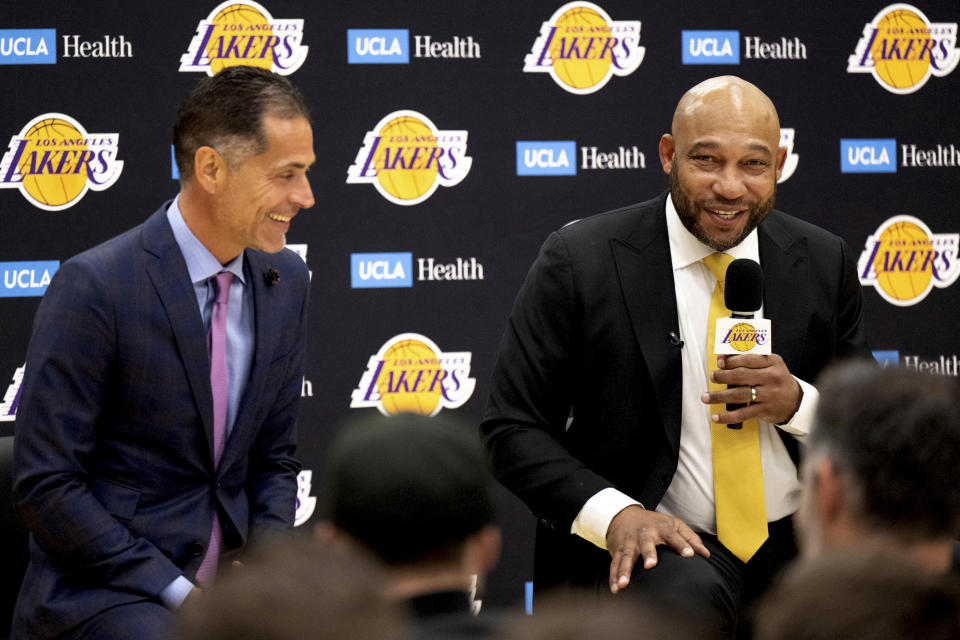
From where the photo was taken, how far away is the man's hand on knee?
2.32 m

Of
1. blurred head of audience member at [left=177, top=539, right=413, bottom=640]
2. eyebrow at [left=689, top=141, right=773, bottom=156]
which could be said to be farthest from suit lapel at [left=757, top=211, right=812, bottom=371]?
blurred head of audience member at [left=177, top=539, right=413, bottom=640]

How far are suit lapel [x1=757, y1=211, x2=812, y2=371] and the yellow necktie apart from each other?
13 cm

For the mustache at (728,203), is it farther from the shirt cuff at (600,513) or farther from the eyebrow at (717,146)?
the shirt cuff at (600,513)

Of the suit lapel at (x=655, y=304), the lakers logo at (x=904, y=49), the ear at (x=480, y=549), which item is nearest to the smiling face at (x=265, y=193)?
the suit lapel at (x=655, y=304)

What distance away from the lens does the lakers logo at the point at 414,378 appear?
429 cm

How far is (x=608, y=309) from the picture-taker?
2645 mm

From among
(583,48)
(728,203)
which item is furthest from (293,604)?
(583,48)

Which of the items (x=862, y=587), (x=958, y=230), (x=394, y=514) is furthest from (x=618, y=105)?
(x=862, y=587)

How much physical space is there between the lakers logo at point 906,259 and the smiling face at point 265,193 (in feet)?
9.48

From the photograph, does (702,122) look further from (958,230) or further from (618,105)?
(958,230)

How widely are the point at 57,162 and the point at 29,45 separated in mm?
451

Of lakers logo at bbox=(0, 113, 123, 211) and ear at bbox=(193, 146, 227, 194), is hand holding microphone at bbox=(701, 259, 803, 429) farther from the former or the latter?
lakers logo at bbox=(0, 113, 123, 211)

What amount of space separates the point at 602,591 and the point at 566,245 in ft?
2.76

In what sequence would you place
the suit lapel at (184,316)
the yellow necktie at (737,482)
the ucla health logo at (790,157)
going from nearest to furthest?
the suit lapel at (184,316) → the yellow necktie at (737,482) → the ucla health logo at (790,157)
